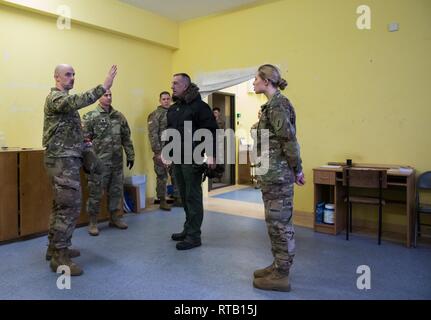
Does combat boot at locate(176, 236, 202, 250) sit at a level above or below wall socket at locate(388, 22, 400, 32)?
below

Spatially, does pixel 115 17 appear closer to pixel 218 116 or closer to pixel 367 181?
pixel 218 116

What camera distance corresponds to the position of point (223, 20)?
532cm

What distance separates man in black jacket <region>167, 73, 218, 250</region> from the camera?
11.1 feet

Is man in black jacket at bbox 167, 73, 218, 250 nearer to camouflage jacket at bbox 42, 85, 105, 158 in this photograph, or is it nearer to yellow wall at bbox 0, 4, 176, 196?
camouflage jacket at bbox 42, 85, 105, 158

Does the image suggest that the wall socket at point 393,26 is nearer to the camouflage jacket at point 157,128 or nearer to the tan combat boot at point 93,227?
the camouflage jacket at point 157,128

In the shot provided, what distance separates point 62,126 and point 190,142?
1195 mm

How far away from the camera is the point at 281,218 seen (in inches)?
94.8

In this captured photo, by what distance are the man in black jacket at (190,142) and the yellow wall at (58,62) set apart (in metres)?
1.94

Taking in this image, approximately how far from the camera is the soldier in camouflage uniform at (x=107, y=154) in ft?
13.3

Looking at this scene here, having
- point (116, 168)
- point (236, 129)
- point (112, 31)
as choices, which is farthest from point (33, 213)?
point (236, 129)

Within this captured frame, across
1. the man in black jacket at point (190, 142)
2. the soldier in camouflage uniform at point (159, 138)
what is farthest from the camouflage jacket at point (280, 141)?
the soldier in camouflage uniform at point (159, 138)

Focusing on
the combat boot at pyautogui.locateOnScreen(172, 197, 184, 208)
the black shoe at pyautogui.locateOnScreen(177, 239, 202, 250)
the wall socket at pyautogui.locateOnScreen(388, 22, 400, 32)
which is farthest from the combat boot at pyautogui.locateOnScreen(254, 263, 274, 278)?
the wall socket at pyautogui.locateOnScreen(388, 22, 400, 32)

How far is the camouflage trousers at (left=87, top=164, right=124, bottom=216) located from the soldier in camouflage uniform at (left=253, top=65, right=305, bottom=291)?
2.33 metres
